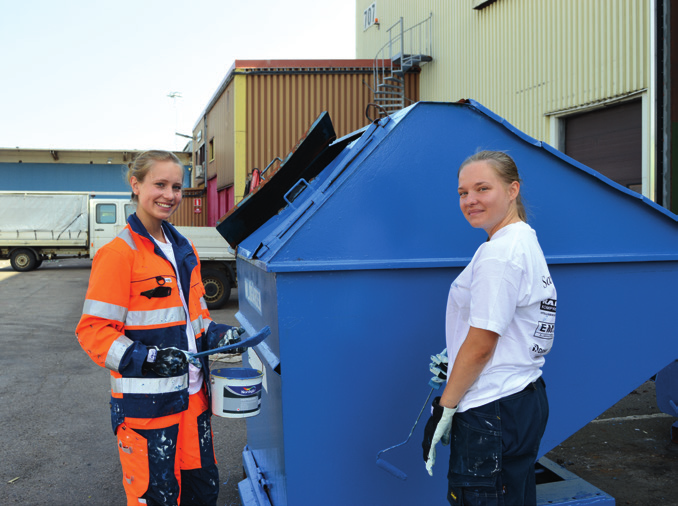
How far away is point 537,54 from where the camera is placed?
30.4ft

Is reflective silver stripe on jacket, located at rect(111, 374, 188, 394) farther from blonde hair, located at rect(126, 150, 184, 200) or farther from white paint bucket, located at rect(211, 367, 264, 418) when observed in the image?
blonde hair, located at rect(126, 150, 184, 200)

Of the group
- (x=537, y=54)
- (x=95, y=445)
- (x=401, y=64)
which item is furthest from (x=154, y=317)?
(x=401, y=64)

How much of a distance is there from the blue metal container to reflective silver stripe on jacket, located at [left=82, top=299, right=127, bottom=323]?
55 cm

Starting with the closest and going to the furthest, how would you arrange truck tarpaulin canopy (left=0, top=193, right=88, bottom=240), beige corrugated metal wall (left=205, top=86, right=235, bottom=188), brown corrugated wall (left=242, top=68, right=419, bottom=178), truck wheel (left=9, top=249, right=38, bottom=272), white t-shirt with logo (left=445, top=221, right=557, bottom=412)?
white t-shirt with logo (left=445, top=221, right=557, bottom=412) < brown corrugated wall (left=242, top=68, right=419, bottom=178) < beige corrugated metal wall (left=205, top=86, right=235, bottom=188) < truck tarpaulin canopy (left=0, top=193, right=88, bottom=240) < truck wheel (left=9, top=249, right=38, bottom=272)

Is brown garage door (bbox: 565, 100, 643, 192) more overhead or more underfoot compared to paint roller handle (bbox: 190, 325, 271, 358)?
more overhead

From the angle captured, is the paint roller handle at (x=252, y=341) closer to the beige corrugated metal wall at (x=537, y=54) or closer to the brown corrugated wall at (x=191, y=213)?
the beige corrugated metal wall at (x=537, y=54)

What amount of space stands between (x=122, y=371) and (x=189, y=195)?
786 inches

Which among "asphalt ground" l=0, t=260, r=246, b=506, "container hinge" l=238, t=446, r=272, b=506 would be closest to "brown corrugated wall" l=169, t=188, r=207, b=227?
"asphalt ground" l=0, t=260, r=246, b=506

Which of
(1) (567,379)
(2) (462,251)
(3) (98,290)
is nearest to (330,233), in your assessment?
(2) (462,251)

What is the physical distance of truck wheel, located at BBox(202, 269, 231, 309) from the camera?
Answer: 34.7ft

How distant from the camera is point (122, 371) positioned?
1924 mm

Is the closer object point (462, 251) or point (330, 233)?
point (330, 233)

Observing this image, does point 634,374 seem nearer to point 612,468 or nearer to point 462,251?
point 462,251

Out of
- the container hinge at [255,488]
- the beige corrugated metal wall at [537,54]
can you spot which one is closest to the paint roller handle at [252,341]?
the container hinge at [255,488]
